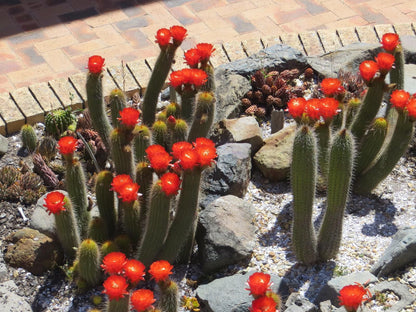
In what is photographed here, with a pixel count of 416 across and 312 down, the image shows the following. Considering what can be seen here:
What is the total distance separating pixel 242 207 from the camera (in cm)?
485

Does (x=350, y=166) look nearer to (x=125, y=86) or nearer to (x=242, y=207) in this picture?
(x=242, y=207)

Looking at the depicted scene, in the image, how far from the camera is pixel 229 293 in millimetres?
4227

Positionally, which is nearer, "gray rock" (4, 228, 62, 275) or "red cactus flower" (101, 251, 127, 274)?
"red cactus flower" (101, 251, 127, 274)

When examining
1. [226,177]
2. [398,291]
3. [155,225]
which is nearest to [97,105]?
[226,177]

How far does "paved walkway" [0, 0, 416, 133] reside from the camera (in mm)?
6828

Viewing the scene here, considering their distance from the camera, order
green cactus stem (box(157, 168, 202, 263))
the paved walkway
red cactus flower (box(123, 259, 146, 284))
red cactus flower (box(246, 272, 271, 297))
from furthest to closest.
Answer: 1. the paved walkway
2. green cactus stem (box(157, 168, 202, 263))
3. red cactus flower (box(123, 259, 146, 284))
4. red cactus flower (box(246, 272, 271, 297))

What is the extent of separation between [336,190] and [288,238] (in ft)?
2.31

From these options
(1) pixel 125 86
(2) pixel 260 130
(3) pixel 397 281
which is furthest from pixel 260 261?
(1) pixel 125 86

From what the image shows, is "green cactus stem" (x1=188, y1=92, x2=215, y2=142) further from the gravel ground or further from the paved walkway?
the paved walkway

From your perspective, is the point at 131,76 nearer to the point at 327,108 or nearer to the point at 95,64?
the point at 95,64

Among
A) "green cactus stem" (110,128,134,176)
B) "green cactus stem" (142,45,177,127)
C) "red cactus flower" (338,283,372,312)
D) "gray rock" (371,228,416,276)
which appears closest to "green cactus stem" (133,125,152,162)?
"green cactus stem" (110,128,134,176)

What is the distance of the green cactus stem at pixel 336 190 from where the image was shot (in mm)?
4184

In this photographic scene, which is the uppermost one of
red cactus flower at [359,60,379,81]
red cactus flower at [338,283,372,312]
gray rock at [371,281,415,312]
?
red cactus flower at [359,60,379,81]

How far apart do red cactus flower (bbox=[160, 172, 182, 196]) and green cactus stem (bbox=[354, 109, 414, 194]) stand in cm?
164
